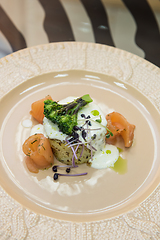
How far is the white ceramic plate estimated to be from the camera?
2252mm

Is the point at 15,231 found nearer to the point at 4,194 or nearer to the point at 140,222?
the point at 4,194

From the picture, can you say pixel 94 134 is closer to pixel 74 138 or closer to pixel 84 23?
pixel 74 138

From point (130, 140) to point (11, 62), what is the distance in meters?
2.04

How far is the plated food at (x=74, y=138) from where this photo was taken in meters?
2.57

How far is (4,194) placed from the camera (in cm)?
237

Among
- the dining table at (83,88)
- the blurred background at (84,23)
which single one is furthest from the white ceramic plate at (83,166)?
the blurred background at (84,23)

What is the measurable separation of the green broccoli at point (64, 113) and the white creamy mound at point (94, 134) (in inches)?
4.2

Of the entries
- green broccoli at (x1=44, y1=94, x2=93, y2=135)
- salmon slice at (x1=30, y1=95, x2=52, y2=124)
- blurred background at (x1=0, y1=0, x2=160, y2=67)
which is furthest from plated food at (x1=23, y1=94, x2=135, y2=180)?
blurred background at (x1=0, y1=0, x2=160, y2=67)

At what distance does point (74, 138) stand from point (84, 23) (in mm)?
2938

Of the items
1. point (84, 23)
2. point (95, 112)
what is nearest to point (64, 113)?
point (95, 112)

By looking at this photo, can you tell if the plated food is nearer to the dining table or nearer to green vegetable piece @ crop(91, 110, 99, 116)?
green vegetable piece @ crop(91, 110, 99, 116)

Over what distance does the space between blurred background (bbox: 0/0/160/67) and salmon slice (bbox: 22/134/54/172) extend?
2194 mm

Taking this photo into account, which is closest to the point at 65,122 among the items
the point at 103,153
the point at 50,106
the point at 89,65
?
the point at 50,106

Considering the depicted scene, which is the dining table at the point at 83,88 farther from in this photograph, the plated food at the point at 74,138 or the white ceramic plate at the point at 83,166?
the plated food at the point at 74,138
